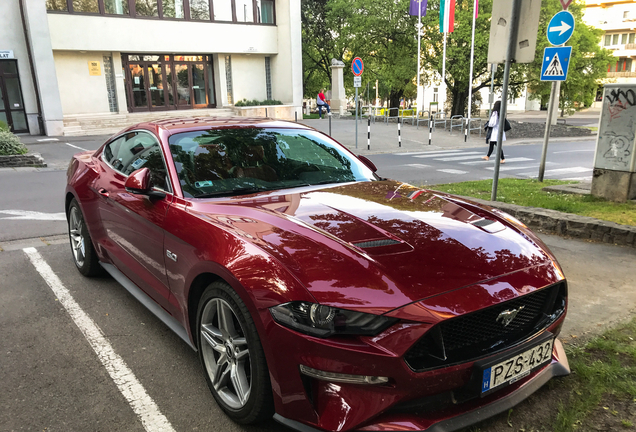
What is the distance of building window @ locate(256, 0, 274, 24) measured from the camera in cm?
3006

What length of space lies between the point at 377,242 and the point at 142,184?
1.68 m

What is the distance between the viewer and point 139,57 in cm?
2758

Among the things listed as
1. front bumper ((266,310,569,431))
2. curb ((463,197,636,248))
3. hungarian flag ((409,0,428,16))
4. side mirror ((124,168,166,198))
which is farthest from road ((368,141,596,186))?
hungarian flag ((409,0,428,16))

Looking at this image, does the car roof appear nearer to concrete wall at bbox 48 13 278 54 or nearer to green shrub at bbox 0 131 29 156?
green shrub at bbox 0 131 29 156

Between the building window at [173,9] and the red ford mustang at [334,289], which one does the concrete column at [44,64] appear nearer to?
the building window at [173,9]

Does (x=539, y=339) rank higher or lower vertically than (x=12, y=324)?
higher

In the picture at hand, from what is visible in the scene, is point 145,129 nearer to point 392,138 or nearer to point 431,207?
point 431,207

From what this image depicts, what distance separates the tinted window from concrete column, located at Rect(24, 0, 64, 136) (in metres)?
21.1

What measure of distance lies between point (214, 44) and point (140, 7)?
4329mm

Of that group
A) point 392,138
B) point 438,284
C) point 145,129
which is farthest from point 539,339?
point 392,138

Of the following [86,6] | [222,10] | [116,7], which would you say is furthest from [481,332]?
[222,10]

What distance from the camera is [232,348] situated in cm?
258

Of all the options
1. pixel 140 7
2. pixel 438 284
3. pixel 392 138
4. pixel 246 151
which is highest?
pixel 140 7

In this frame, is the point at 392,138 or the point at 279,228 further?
the point at 392,138
